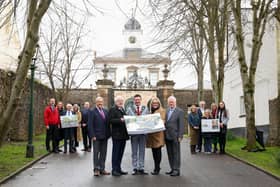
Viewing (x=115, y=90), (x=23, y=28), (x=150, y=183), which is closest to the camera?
(x=150, y=183)

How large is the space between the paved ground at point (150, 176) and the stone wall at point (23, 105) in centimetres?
446

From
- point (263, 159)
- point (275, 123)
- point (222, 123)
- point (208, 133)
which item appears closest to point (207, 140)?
point (208, 133)

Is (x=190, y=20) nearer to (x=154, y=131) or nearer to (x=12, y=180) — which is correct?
(x=154, y=131)


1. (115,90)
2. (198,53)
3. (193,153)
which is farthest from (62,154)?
(115,90)

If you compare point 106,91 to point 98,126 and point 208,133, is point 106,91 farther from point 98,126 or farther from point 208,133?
point 98,126

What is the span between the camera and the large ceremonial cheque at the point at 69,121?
18625mm

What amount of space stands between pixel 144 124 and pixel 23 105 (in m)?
14.6

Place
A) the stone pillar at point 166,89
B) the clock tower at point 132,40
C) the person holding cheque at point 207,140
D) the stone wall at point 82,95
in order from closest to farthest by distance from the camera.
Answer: the person holding cheque at point 207,140, the stone pillar at point 166,89, the stone wall at point 82,95, the clock tower at point 132,40

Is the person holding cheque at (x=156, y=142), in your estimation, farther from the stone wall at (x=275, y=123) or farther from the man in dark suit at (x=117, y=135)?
the stone wall at (x=275, y=123)

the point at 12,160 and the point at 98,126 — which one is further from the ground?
the point at 98,126

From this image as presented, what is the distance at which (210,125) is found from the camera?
717 inches

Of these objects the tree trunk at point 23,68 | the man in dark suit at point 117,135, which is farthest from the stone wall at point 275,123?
the tree trunk at point 23,68

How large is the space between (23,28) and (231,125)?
67.9ft

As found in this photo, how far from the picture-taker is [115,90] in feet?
128
